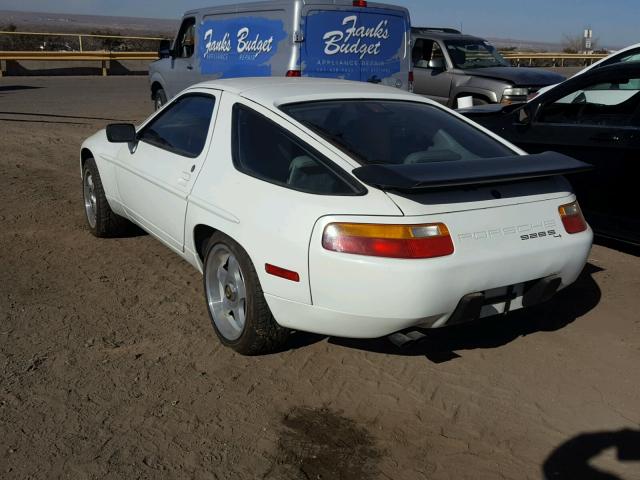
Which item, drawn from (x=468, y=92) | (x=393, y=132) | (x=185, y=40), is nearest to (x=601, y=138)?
(x=393, y=132)

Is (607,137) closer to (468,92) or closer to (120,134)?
(120,134)

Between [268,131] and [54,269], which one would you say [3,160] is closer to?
[54,269]

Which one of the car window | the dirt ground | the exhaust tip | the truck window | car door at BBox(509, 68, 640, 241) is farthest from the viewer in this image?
the truck window

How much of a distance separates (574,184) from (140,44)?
45676mm

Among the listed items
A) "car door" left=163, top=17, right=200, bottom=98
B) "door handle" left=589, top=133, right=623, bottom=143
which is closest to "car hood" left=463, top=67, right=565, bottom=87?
"car door" left=163, top=17, right=200, bottom=98

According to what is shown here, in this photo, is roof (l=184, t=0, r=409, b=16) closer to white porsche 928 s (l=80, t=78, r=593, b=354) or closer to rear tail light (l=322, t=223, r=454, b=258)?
white porsche 928 s (l=80, t=78, r=593, b=354)

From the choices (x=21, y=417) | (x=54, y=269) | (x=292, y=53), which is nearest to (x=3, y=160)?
(x=292, y=53)

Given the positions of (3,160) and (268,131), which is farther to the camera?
(3,160)

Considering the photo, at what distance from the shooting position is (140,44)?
47.5m

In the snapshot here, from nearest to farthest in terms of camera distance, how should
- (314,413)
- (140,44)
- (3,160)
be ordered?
(314,413) → (3,160) → (140,44)

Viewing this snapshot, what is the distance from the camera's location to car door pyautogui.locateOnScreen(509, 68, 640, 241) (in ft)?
18.0

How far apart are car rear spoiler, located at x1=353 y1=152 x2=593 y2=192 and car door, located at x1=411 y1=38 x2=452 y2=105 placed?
370 inches

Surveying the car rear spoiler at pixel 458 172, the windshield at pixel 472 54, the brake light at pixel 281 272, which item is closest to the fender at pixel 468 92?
the windshield at pixel 472 54

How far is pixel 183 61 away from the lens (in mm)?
12133
